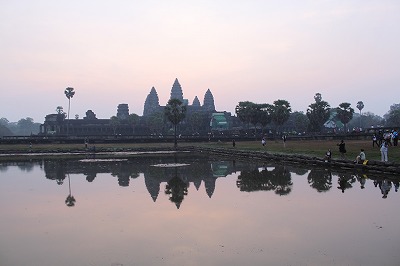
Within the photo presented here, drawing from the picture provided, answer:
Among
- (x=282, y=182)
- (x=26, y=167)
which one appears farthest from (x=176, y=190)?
(x=26, y=167)

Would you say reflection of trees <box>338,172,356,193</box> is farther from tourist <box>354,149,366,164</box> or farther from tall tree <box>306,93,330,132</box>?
tall tree <box>306,93,330,132</box>

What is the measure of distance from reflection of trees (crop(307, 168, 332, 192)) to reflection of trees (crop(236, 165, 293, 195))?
1215 mm

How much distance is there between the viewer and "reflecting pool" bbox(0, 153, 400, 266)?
362 inches

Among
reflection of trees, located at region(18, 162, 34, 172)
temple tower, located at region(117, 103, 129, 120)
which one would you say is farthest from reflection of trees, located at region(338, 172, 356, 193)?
temple tower, located at region(117, 103, 129, 120)

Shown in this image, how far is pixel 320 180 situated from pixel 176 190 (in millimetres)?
8194

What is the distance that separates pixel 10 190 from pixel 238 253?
1549 cm

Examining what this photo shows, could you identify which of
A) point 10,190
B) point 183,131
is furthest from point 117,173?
point 183,131

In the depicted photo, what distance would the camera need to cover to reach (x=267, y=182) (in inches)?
866

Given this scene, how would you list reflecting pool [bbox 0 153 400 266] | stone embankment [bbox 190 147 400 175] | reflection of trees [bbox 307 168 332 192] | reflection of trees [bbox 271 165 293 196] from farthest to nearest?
1. stone embankment [bbox 190 147 400 175]
2. reflection of trees [bbox 307 168 332 192]
3. reflection of trees [bbox 271 165 293 196]
4. reflecting pool [bbox 0 153 400 266]

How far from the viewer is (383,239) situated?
393 inches

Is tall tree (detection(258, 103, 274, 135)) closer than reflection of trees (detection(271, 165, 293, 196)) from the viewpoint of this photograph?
No

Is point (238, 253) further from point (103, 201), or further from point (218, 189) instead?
point (218, 189)

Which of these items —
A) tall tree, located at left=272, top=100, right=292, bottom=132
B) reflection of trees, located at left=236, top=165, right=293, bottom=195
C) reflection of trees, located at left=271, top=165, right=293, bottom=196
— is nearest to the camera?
reflection of trees, located at left=271, top=165, right=293, bottom=196

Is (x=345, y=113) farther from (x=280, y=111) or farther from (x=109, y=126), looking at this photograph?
(x=109, y=126)
